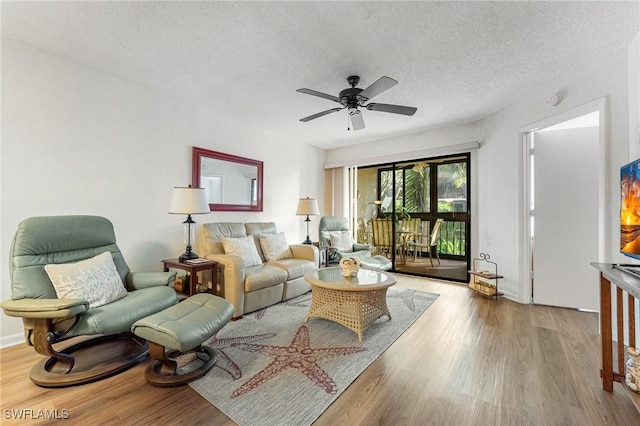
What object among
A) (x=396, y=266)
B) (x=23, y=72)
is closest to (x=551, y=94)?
(x=396, y=266)

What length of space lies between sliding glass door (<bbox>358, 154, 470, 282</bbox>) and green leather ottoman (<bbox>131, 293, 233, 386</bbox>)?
3.90 meters

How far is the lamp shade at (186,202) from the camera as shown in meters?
2.88

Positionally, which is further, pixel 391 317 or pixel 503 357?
pixel 391 317

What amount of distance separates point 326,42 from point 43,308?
8.60ft

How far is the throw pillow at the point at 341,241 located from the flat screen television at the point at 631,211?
3.37 m

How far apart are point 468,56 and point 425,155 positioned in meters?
2.26

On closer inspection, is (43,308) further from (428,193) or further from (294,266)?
(428,193)

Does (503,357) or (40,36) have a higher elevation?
(40,36)

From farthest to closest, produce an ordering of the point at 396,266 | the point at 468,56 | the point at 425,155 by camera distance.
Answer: the point at 396,266, the point at 425,155, the point at 468,56

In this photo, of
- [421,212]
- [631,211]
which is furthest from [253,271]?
[421,212]

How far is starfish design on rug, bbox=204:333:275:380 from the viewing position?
6.21 feet

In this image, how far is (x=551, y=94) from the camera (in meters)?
3.06

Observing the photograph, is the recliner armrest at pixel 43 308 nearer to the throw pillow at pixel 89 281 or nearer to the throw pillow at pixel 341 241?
the throw pillow at pixel 89 281

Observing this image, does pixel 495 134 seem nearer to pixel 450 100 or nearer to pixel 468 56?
pixel 450 100
